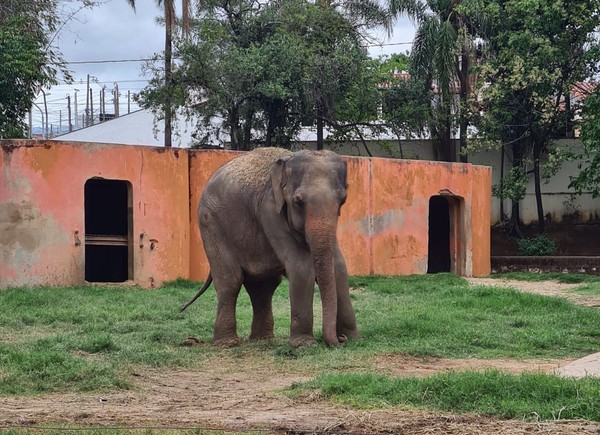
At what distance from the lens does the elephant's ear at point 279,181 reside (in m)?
9.95

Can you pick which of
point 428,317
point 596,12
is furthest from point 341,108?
point 428,317

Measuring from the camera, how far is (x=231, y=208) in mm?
10805

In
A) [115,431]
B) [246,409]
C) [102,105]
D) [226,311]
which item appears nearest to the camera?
[115,431]

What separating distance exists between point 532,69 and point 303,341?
1778 cm

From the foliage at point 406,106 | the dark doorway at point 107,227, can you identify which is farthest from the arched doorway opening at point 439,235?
the dark doorway at point 107,227

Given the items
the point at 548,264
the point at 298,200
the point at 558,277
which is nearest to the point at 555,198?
the point at 548,264

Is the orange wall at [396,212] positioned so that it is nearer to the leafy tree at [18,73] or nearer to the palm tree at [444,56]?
the palm tree at [444,56]

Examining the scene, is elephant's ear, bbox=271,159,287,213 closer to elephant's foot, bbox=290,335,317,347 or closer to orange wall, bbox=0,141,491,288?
elephant's foot, bbox=290,335,317,347

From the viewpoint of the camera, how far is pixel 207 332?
11.8 metres

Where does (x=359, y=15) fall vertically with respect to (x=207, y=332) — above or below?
above

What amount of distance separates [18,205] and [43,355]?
793 centimetres

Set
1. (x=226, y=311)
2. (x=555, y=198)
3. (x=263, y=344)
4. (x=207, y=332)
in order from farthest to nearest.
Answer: (x=555, y=198) → (x=207, y=332) → (x=226, y=311) → (x=263, y=344)

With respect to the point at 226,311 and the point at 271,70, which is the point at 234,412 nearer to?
the point at 226,311

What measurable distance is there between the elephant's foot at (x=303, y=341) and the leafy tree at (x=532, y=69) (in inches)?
631
